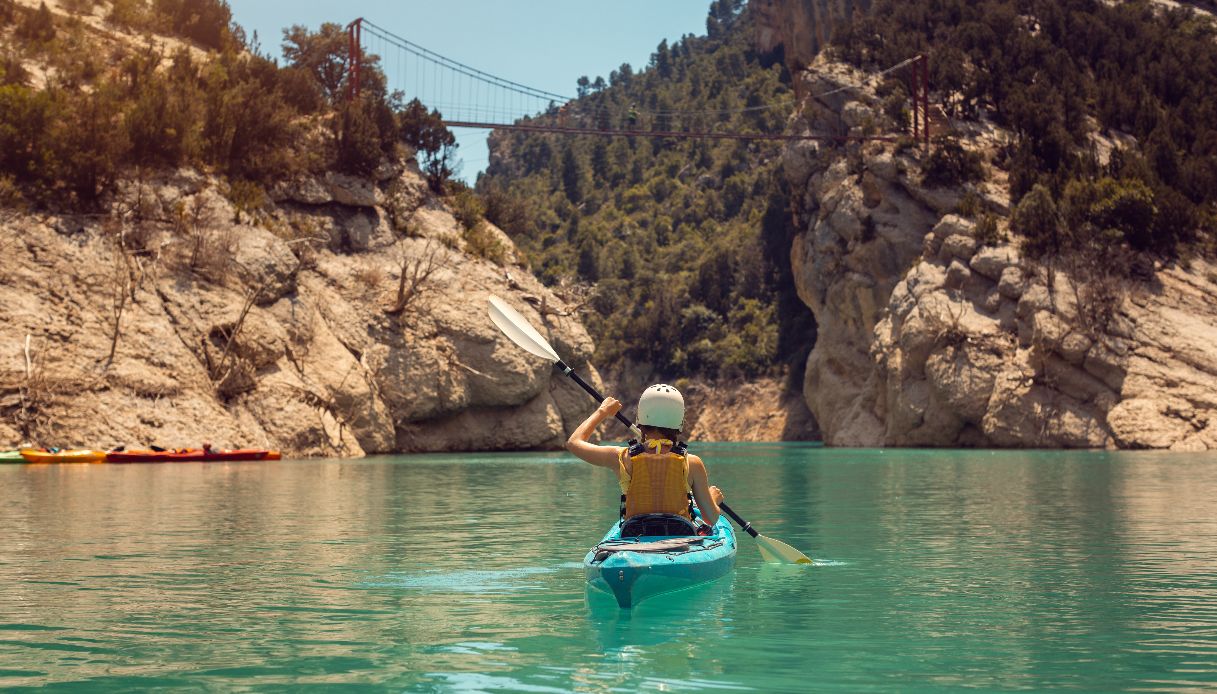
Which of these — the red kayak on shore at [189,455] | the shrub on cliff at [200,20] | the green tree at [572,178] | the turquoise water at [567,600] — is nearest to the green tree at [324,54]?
the shrub on cliff at [200,20]

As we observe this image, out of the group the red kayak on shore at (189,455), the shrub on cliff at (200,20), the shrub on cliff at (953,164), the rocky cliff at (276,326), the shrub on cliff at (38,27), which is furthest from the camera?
the shrub on cliff at (953,164)

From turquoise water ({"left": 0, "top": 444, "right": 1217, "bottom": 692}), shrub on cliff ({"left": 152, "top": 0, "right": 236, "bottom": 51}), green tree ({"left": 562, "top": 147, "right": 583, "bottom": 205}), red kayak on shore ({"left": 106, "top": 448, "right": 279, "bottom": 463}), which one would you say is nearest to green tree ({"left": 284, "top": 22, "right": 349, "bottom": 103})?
shrub on cliff ({"left": 152, "top": 0, "right": 236, "bottom": 51})

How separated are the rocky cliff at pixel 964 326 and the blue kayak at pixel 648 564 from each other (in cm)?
3920

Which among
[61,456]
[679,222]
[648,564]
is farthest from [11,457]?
[679,222]

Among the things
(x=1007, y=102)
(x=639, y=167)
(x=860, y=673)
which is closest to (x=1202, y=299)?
(x=1007, y=102)

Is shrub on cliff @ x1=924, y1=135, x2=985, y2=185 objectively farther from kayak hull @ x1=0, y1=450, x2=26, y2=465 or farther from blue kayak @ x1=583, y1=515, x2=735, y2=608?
blue kayak @ x1=583, y1=515, x2=735, y2=608

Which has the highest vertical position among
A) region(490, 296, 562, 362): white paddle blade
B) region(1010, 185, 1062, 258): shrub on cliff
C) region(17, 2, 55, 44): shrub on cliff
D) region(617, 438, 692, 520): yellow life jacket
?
region(17, 2, 55, 44): shrub on cliff

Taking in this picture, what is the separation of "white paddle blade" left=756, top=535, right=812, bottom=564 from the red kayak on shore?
23442 mm

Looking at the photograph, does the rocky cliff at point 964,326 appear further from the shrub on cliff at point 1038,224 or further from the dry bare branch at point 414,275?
the dry bare branch at point 414,275

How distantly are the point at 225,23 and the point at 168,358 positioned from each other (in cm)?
2160

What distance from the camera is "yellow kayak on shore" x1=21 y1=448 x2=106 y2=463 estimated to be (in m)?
29.7

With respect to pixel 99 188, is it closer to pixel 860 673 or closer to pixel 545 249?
pixel 860 673

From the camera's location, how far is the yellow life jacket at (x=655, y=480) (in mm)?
9961

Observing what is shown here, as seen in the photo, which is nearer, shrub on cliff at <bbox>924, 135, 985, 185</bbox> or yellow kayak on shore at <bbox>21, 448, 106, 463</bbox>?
yellow kayak on shore at <bbox>21, 448, 106, 463</bbox>
